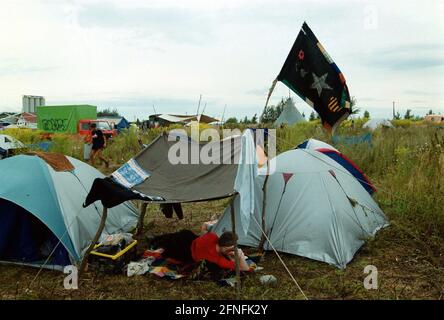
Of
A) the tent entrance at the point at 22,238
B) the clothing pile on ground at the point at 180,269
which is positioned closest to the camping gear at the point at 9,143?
the tent entrance at the point at 22,238

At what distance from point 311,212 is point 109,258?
2.42 m

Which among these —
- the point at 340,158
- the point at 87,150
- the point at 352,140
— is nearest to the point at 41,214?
the point at 340,158

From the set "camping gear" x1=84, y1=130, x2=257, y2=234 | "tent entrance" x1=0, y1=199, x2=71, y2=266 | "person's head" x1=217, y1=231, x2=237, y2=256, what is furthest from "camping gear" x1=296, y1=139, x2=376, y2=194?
"tent entrance" x1=0, y1=199, x2=71, y2=266

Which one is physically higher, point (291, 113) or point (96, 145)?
point (291, 113)

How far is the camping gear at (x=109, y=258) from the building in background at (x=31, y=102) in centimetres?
4635

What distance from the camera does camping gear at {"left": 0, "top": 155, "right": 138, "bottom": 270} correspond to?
4430 mm

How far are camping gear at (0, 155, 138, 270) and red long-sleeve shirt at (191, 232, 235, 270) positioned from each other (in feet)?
4.45

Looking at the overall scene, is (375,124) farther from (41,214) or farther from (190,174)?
(41,214)

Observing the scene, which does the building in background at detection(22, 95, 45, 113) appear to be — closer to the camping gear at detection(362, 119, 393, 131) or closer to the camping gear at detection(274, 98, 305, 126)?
the camping gear at detection(274, 98, 305, 126)

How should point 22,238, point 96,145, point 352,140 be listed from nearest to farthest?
point 22,238
point 352,140
point 96,145

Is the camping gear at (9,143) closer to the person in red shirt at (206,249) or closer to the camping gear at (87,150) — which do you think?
the camping gear at (87,150)

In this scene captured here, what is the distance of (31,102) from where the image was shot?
46.4 m

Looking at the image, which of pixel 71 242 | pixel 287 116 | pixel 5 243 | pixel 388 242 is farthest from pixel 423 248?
pixel 287 116

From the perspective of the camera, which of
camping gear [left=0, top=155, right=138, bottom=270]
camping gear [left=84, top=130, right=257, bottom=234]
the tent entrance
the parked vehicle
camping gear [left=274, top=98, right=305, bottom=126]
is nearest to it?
camping gear [left=84, top=130, right=257, bottom=234]
